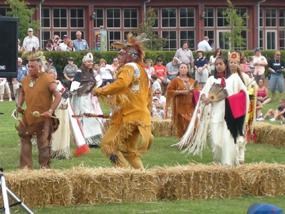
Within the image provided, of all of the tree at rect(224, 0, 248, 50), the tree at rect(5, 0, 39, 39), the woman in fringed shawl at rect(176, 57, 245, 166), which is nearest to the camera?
the woman in fringed shawl at rect(176, 57, 245, 166)

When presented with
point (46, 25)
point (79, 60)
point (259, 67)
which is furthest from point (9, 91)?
point (46, 25)

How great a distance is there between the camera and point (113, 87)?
440 inches

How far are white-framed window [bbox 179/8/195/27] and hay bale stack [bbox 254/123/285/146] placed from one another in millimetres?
25367

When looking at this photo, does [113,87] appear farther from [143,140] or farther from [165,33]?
[165,33]

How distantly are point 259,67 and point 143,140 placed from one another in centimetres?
1958

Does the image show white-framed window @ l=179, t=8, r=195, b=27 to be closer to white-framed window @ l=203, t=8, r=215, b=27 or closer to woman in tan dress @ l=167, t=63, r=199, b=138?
white-framed window @ l=203, t=8, r=215, b=27

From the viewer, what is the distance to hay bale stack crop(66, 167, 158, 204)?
33.6 feet

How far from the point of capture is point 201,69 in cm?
2988

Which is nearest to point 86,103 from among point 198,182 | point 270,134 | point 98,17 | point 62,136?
point 62,136

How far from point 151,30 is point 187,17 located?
4033 mm

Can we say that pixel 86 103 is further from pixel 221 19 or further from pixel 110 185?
pixel 221 19

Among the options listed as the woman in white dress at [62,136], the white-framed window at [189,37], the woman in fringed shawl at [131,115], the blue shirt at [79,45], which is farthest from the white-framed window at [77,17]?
the woman in fringed shawl at [131,115]

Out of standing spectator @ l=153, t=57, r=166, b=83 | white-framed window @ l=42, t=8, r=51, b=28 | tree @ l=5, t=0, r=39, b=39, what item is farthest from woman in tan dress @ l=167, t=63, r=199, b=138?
white-framed window @ l=42, t=8, r=51, b=28

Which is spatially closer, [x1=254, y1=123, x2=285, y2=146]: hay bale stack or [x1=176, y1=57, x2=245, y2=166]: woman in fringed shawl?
[x1=176, y1=57, x2=245, y2=166]: woman in fringed shawl
